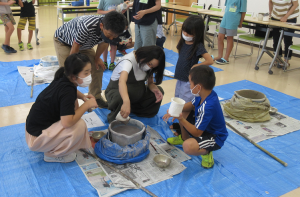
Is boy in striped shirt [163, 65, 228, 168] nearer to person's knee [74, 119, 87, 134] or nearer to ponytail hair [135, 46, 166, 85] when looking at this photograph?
ponytail hair [135, 46, 166, 85]

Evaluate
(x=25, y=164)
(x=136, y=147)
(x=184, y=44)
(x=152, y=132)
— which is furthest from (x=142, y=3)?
(x=25, y=164)

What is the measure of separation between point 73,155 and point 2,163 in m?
0.47

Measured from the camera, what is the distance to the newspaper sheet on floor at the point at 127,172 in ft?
5.27

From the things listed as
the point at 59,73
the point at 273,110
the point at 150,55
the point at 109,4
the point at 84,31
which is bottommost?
the point at 273,110

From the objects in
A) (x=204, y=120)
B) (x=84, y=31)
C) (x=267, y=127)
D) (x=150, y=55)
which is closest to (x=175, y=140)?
(x=204, y=120)

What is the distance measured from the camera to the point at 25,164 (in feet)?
5.77

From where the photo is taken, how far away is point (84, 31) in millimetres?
2125

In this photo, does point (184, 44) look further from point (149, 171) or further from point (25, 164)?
point (25, 164)

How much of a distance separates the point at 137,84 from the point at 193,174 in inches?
36.5

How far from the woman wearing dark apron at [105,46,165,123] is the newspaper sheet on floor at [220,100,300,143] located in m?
0.81

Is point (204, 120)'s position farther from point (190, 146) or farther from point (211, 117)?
point (190, 146)

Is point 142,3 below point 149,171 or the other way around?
the other way around

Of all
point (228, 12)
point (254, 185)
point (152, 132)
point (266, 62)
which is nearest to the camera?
point (254, 185)

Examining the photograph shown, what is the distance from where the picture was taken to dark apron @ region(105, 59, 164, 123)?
224 centimetres
